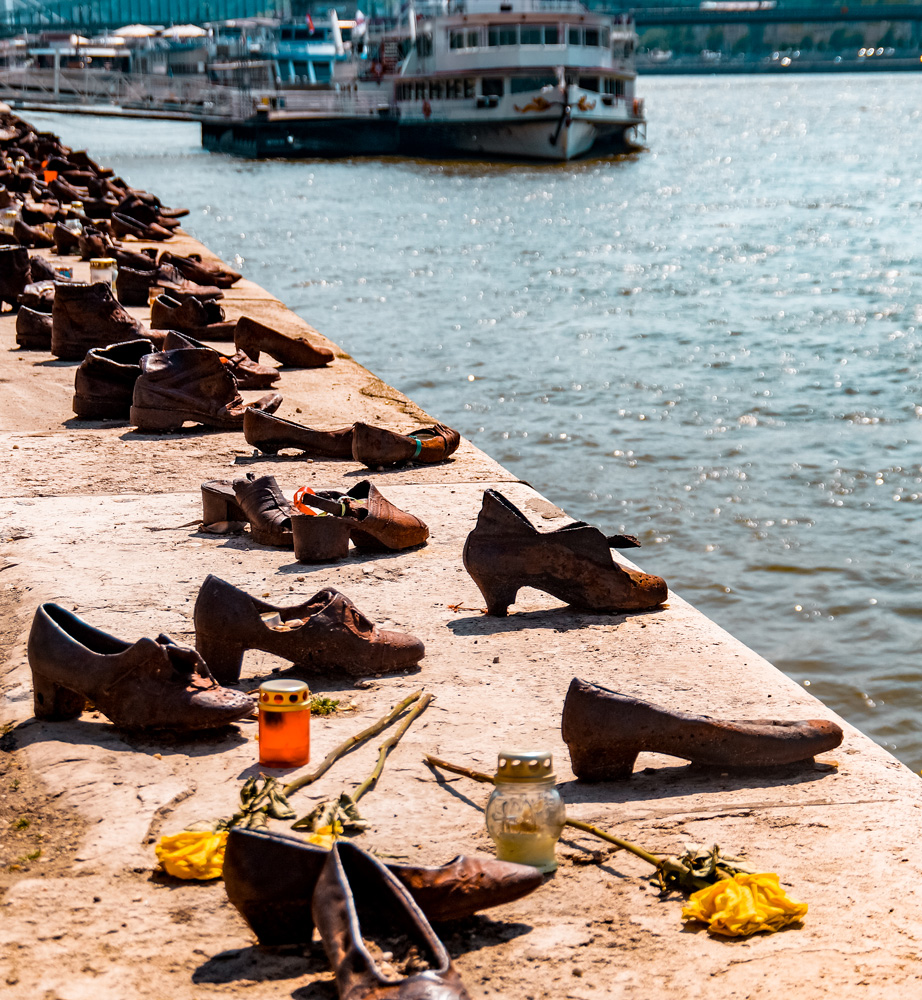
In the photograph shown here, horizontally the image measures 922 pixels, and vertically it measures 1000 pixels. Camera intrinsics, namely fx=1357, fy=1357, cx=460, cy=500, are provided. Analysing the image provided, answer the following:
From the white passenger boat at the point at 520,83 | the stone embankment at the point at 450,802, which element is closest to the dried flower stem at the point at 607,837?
the stone embankment at the point at 450,802

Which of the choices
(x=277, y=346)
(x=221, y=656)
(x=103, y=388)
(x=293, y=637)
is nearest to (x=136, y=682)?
(x=221, y=656)

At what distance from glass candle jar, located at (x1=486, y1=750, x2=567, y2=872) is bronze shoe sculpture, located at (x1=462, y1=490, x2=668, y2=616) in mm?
1511

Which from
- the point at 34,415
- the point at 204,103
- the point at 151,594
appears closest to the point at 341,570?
the point at 151,594

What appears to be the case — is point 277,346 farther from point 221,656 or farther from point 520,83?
point 520,83

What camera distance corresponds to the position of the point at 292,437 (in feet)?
19.7

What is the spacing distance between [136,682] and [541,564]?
4.66 feet

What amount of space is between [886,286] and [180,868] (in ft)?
56.7

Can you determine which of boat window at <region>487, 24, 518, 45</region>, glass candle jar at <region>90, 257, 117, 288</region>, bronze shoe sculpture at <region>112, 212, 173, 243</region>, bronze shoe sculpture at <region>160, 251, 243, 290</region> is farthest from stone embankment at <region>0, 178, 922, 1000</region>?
boat window at <region>487, 24, 518, 45</region>

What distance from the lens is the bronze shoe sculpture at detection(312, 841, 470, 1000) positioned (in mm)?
2123

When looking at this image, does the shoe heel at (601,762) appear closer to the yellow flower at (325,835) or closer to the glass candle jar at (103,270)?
the yellow flower at (325,835)

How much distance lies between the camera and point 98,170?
24.5m

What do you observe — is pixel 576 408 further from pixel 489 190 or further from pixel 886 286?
pixel 489 190

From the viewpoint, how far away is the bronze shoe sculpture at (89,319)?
7992mm

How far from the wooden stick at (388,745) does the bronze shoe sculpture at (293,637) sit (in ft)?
0.67
